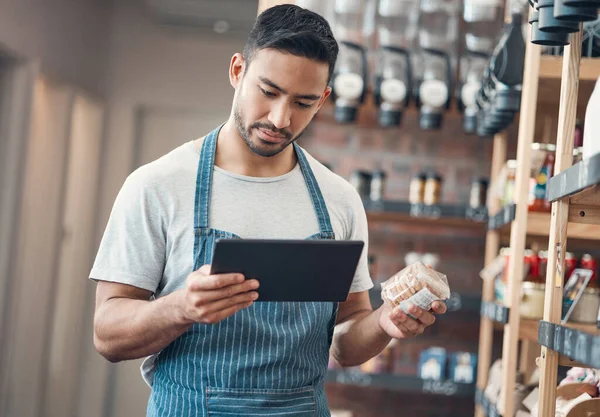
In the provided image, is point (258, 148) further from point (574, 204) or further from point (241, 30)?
point (241, 30)

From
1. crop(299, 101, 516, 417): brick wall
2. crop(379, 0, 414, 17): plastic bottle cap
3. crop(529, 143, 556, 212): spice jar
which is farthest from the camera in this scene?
crop(299, 101, 516, 417): brick wall

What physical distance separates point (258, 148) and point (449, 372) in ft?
8.80

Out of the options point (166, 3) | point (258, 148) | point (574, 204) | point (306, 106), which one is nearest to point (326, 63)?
point (306, 106)

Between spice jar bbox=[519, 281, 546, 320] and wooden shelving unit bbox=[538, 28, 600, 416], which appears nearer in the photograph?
wooden shelving unit bbox=[538, 28, 600, 416]

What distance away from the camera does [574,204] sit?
1.82m

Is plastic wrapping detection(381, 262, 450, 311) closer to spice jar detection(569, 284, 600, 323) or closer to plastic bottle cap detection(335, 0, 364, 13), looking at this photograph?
spice jar detection(569, 284, 600, 323)

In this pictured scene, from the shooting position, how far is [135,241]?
186 centimetres

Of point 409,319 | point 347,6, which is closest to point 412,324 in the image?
point 409,319

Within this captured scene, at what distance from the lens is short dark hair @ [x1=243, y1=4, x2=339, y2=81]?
192cm

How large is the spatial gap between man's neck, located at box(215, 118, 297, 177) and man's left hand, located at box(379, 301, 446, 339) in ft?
1.42

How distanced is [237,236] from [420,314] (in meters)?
0.44

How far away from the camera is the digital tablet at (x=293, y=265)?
1542mm

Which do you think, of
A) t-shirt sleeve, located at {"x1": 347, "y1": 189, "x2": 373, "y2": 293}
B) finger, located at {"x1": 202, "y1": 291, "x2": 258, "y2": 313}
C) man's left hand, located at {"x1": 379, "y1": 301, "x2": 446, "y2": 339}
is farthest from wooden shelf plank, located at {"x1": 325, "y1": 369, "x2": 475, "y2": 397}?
finger, located at {"x1": 202, "y1": 291, "x2": 258, "y2": 313}

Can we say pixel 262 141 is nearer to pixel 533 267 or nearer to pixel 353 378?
pixel 533 267
